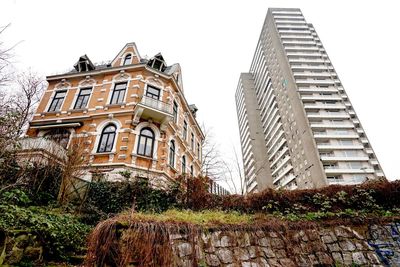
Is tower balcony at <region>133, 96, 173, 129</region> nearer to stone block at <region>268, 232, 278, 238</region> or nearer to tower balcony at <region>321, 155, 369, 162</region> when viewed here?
stone block at <region>268, 232, 278, 238</region>

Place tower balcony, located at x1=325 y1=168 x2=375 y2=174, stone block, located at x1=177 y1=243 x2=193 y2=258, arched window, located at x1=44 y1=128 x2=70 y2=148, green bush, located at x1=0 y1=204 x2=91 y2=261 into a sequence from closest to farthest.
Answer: green bush, located at x1=0 y1=204 x2=91 y2=261, stone block, located at x1=177 y1=243 x2=193 y2=258, arched window, located at x1=44 y1=128 x2=70 y2=148, tower balcony, located at x1=325 y1=168 x2=375 y2=174

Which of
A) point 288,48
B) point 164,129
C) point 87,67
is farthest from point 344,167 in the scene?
point 87,67

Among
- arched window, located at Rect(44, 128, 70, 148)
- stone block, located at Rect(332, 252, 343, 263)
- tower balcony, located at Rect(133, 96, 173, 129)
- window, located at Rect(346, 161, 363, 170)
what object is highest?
window, located at Rect(346, 161, 363, 170)

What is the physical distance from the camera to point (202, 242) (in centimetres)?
561

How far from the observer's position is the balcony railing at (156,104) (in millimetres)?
14938

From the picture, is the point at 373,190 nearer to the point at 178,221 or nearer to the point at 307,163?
the point at 178,221

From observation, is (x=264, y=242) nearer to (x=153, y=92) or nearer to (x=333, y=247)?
(x=333, y=247)

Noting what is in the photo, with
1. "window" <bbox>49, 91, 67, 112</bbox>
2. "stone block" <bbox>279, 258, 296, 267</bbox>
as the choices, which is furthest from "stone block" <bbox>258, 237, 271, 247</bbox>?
"window" <bbox>49, 91, 67, 112</bbox>

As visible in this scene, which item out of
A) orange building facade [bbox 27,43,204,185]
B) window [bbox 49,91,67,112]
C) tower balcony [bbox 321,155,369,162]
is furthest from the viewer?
tower balcony [bbox 321,155,369,162]

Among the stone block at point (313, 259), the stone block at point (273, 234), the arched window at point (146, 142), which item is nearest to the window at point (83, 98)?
the arched window at point (146, 142)

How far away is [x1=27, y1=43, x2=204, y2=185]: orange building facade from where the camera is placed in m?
14.0

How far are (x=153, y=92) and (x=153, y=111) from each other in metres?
2.89

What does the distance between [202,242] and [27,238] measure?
450cm

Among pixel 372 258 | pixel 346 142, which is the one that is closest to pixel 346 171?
pixel 346 142
